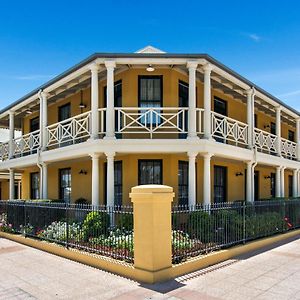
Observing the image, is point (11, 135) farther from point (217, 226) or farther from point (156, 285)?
point (156, 285)

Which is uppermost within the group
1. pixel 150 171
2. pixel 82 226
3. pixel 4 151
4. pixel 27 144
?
pixel 27 144

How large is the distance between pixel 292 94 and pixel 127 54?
53.5ft

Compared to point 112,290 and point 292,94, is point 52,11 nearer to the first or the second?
point 112,290

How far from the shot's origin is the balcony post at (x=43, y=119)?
14.5 metres

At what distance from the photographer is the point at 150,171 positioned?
12938 millimetres

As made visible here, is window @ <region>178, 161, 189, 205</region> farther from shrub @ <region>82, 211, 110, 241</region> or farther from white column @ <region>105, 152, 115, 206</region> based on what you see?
shrub @ <region>82, 211, 110, 241</region>

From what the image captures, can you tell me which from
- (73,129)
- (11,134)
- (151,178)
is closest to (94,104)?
(73,129)

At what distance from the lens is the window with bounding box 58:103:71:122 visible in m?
16.5

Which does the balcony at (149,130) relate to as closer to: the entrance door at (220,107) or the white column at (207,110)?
the entrance door at (220,107)

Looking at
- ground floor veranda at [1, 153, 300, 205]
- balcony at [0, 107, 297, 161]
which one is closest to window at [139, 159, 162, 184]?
ground floor veranda at [1, 153, 300, 205]

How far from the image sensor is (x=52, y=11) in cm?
1144

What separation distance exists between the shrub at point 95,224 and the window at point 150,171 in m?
3.81

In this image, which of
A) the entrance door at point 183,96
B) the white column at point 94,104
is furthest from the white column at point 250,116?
the white column at point 94,104

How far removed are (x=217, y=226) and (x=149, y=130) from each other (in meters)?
3.99
